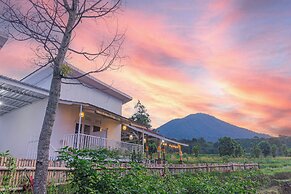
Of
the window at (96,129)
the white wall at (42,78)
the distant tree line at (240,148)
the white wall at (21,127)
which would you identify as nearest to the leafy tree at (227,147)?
the distant tree line at (240,148)

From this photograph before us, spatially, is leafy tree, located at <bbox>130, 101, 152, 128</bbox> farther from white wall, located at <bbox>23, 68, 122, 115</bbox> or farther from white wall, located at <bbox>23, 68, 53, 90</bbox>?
white wall, located at <bbox>23, 68, 53, 90</bbox>

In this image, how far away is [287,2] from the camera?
11031mm

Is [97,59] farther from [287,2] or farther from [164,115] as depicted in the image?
[164,115]

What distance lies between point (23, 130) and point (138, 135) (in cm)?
748

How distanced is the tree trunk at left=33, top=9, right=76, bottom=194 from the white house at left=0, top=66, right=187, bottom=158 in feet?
23.1

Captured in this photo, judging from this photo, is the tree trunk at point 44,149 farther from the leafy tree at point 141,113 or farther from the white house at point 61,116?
the leafy tree at point 141,113

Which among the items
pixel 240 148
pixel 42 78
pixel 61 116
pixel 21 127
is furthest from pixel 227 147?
pixel 21 127

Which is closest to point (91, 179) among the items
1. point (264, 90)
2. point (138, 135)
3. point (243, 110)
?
point (138, 135)

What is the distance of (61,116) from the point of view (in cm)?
1360

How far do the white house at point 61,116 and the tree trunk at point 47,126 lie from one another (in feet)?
23.1

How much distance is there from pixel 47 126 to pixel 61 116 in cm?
1037

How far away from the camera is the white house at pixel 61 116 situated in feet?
41.1

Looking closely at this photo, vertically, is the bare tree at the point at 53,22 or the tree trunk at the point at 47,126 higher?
the bare tree at the point at 53,22

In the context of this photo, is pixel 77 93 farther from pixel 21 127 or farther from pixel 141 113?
pixel 141 113
